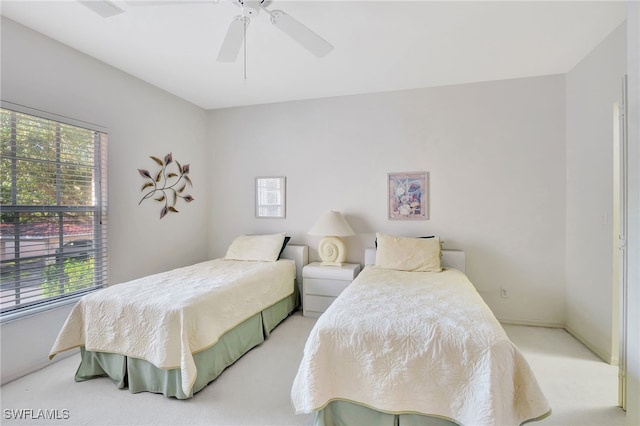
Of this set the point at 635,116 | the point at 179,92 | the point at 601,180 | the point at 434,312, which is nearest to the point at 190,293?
the point at 434,312

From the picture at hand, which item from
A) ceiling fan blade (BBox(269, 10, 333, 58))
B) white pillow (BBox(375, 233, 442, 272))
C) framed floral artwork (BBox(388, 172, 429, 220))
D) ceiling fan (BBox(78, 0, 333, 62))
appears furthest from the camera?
framed floral artwork (BBox(388, 172, 429, 220))

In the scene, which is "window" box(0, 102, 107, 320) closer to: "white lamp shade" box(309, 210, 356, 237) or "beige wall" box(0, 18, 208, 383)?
"beige wall" box(0, 18, 208, 383)

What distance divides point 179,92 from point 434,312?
367cm

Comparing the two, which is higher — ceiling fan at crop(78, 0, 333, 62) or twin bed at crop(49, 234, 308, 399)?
ceiling fan at crop(78, 0, 333, 62)

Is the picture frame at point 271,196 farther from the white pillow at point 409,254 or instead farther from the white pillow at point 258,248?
the white pillow at point 409,254

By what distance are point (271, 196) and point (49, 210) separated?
225cm

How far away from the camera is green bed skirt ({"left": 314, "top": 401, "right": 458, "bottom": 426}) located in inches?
60.5

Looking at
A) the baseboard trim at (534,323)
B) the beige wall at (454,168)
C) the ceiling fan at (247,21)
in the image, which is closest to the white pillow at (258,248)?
the beige wall at (454,168)

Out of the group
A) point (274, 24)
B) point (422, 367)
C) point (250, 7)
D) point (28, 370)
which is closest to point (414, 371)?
point (422, 367)

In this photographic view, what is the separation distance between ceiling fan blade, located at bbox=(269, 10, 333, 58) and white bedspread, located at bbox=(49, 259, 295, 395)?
1914 millimetres

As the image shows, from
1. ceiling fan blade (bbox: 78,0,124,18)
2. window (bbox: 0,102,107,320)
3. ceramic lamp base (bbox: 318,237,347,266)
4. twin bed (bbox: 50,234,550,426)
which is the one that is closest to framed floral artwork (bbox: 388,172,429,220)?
twin bed (bbox: 50,234,550,426)

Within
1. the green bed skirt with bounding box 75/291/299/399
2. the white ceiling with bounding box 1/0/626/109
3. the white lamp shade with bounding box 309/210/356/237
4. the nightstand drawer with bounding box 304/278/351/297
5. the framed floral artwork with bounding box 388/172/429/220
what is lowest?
the green bed skirt with bounding box 75/291/299/399

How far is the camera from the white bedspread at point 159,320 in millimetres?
1939

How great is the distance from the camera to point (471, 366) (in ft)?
4.75
